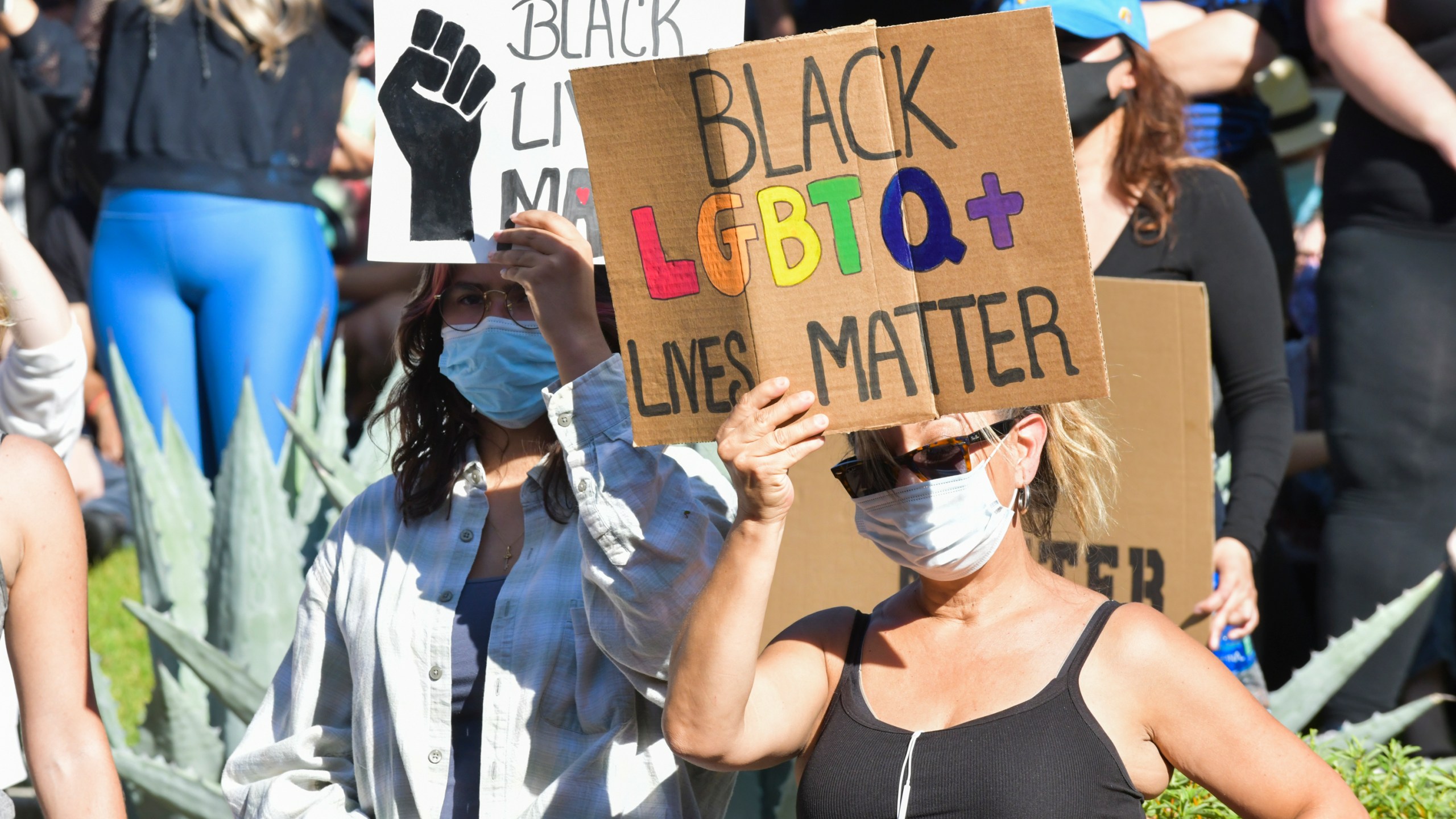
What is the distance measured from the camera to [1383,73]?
352cm

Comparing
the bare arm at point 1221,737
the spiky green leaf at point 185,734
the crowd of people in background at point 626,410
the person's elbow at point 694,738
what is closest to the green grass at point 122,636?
the crowd of people in background at point 626,410

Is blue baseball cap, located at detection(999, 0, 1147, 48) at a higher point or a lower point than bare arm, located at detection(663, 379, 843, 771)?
higher

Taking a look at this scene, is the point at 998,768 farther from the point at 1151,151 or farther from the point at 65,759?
the point at 1151,151

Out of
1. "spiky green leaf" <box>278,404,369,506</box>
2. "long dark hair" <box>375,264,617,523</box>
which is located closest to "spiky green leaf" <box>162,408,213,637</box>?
"spiky green leaf" <box>278,404,369,506</box>

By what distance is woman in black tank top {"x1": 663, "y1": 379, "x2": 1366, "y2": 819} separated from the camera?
178 centimetres

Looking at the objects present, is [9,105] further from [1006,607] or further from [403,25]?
[1006,607]

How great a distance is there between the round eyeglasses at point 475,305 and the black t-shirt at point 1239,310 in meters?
1.37

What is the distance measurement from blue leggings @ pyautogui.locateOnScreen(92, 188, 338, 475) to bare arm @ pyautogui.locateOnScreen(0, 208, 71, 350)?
190 cm

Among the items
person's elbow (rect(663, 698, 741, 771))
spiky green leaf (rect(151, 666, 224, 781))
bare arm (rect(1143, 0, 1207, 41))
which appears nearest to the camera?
person's elbow (rect(663, 698, 741, 771))

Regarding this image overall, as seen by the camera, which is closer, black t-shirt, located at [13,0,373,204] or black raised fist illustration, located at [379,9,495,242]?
black raised fist illustration, located at [379,9,495,242]

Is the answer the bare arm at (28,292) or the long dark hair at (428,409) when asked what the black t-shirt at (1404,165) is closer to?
the long dark hair at (428,409)

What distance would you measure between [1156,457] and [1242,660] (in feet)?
1.82

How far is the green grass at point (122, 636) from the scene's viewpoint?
16.2ft

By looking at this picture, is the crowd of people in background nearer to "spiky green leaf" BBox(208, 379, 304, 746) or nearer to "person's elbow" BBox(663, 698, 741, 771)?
"person's elbow" BBox(663, 698, 741, 771)
